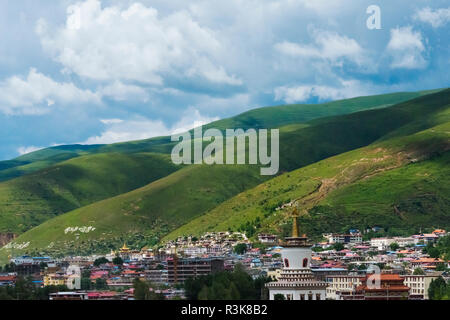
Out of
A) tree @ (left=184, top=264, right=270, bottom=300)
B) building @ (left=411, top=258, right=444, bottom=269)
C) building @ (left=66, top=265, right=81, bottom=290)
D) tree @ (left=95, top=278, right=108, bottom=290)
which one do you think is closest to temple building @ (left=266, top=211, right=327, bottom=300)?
tree @ (left=184, top=264, right=270, bottom=300)

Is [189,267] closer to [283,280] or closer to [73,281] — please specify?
[73,281]

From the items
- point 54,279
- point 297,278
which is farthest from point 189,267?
point 297,278

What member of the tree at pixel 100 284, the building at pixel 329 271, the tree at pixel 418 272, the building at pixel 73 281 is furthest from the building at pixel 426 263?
the building at pixel 73 281

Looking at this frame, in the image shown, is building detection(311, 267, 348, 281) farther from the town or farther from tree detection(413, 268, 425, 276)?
tree detection(413, 268, 425, 276)

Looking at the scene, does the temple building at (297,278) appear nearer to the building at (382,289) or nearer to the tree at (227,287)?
the tree at (227,287)
